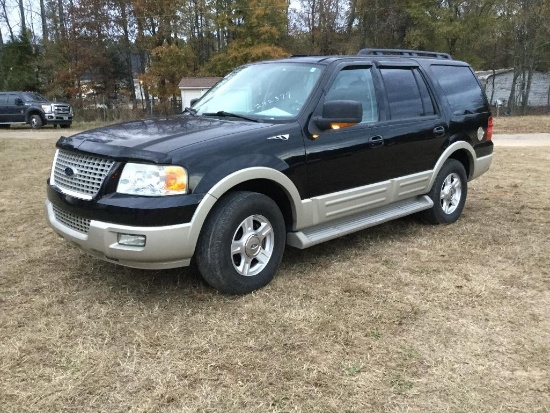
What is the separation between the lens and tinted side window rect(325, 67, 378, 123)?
4.46m

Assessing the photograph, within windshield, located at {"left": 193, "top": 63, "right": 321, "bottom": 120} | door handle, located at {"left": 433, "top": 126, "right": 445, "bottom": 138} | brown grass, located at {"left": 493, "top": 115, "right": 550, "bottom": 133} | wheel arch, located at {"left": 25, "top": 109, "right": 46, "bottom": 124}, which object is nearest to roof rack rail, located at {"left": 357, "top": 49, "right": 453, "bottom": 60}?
door handle, located at {"left": 433, "top": 126, "right": 445, "bottom": 138}

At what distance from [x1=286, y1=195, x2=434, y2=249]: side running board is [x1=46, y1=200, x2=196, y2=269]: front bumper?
101 centimetres

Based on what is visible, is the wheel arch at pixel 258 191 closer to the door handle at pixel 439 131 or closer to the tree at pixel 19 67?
the door handle at pixel 439 131

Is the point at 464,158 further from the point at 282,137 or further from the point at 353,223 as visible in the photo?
the point at 282,137

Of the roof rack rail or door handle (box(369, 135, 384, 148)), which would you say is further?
the roof rack rail

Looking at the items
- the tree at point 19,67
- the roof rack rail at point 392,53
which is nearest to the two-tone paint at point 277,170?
the roof rack rail at point 392,53

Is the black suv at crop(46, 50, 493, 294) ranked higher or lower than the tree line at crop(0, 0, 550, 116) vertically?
lower

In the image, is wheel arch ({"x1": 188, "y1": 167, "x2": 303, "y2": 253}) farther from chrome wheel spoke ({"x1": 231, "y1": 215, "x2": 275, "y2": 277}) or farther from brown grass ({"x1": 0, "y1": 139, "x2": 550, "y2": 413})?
brown grass ({"x1": 0, "y1": 139, "x2": 550, "y2": 413})

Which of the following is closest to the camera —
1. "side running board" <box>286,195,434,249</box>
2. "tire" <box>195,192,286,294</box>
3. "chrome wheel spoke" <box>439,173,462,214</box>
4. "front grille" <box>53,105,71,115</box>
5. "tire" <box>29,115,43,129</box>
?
"tire" <box>195,192,286,294</box>

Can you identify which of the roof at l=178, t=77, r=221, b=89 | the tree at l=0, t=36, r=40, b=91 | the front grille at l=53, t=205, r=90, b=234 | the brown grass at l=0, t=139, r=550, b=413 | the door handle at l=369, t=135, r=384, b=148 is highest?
the tree at l=0, t=36, r=40, b=91

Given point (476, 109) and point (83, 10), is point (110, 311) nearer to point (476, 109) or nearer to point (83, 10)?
point (476, 109)

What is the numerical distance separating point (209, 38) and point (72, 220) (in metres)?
36.2

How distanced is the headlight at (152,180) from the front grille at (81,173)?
0.51 feet

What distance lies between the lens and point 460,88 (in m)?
5.82
